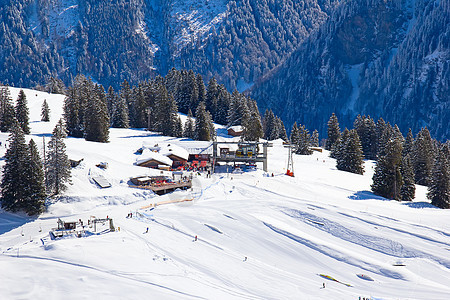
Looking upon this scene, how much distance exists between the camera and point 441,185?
51281 mm

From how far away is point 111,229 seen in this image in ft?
113

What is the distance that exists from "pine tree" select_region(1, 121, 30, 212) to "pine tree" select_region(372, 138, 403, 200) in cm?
4227

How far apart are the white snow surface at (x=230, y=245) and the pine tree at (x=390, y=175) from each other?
2706mm

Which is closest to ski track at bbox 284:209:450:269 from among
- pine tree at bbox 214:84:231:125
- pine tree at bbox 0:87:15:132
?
pine tree at bbox 0:87:15:132

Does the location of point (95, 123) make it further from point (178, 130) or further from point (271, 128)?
point (271, 128)

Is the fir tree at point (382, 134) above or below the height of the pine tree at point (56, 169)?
above

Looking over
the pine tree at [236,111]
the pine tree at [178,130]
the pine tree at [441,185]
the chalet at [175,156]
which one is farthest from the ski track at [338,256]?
the pine tree at [236,111]

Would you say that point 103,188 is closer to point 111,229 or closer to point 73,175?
point 73,175

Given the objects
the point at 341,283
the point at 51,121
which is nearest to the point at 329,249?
the point at 341,283

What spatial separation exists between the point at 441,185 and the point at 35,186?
48384mm

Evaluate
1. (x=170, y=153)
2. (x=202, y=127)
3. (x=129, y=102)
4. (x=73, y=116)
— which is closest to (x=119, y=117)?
(x=129, y=102)

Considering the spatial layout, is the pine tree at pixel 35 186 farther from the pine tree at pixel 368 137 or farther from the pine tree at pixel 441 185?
the pine tree at pixel 368 137

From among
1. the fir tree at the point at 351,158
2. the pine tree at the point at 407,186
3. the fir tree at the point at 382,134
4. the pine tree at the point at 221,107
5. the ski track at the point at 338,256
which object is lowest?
the ski track at the point at 338,256

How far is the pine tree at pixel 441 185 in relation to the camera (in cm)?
5068
